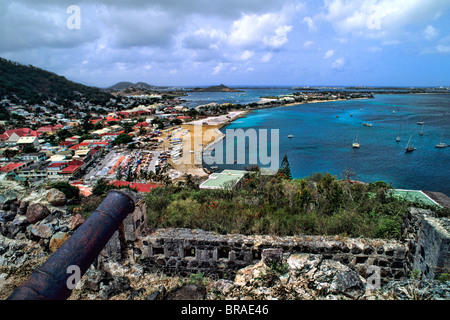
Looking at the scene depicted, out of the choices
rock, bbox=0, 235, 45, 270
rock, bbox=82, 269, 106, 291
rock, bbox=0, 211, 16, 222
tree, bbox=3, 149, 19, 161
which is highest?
rock, bbox=0, 211, 16, 222

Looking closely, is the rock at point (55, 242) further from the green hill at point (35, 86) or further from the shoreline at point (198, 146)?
the green hill at point (35, 86)

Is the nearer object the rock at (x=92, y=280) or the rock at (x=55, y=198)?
the rock at (x=92, y=280)

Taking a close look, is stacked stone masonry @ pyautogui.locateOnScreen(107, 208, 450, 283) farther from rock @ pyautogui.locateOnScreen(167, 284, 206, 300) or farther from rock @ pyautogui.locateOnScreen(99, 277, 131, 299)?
rock @ pyautogui.locateOnScreen(167, 284, 206, 300)

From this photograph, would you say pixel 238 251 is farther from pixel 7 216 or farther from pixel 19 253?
pixel 7 216

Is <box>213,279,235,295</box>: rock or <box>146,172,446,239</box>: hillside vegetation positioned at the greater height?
<box>146,172,446,239</box>: hillside vegetation

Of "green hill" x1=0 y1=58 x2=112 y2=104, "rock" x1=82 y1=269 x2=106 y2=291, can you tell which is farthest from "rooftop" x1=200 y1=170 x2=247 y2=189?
"green hill" x1=0 y1=58 x2=112 y2=104

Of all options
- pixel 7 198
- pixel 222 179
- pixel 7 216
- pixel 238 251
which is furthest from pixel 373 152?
pixel 7 216

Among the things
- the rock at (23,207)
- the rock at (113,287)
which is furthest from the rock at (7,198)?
the rock at (113,287)
